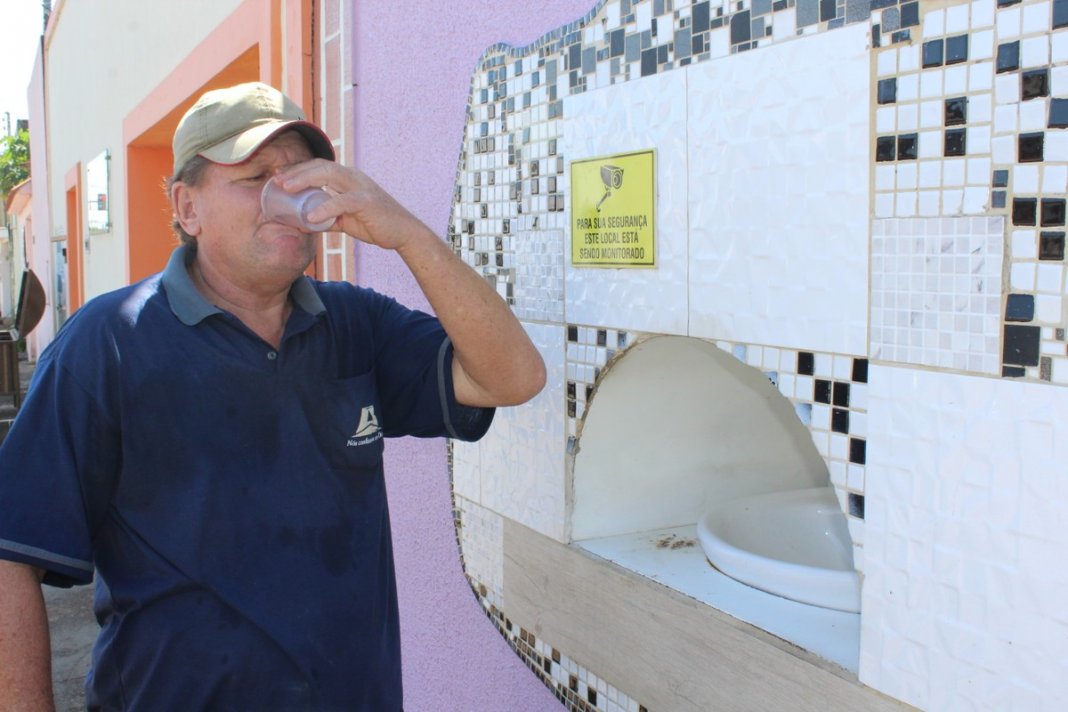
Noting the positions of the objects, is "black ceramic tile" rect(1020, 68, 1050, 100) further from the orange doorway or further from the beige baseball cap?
the orange doorway

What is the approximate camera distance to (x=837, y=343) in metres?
1.41

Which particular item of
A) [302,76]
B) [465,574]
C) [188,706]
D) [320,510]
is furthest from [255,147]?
[302,76]

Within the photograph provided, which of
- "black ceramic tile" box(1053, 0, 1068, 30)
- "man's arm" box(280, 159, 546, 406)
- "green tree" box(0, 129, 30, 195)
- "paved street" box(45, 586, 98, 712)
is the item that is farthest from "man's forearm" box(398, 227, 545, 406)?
"green tree" box(0, 129, 30, 195)

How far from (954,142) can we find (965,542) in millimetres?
498

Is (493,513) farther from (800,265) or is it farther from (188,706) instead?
(800,265)

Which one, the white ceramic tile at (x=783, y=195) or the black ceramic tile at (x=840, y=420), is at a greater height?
the white ceramic tile at (x=783, y=195)

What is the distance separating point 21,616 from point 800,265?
1284 millimetres

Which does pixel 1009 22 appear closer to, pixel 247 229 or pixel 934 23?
pixel 934 23

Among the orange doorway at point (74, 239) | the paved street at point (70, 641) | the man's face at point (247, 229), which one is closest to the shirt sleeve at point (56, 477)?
the man's face at point (247, 229)

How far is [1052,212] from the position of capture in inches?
44.2

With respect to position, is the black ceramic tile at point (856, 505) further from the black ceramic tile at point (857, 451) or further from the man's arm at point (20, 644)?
the man's arm at point (20, 644)

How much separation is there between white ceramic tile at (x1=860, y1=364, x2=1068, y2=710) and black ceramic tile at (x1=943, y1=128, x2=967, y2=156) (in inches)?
10.9

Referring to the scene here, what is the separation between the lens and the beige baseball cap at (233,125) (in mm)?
1723

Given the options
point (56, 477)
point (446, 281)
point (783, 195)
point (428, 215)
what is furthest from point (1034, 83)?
point (428, 215)
